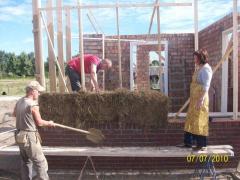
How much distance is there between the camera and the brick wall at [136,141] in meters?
6.59

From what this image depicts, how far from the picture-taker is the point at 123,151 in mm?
6164

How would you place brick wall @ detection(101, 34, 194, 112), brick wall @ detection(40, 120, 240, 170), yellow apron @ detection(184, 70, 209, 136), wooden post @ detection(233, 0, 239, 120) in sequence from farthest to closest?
brick wall @ detection(101, 34, 194, 112)
brick wall @ detection(40, 120, 240, 170)
wooden post @ detection(233, 0, 239, 120)
yellow apron @ detection(184, 70, 209, 136)

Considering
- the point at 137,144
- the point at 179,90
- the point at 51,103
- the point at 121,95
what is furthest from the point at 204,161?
the point at 179,90

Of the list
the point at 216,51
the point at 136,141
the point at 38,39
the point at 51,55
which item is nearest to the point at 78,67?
the point at 51,55

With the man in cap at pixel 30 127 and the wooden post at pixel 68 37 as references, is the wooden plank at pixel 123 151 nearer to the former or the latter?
the man in cap at pixel 30 127

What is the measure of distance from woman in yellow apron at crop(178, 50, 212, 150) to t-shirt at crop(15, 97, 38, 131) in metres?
2.35

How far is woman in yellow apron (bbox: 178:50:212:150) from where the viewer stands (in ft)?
18.8

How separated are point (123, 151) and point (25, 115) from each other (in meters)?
1.68

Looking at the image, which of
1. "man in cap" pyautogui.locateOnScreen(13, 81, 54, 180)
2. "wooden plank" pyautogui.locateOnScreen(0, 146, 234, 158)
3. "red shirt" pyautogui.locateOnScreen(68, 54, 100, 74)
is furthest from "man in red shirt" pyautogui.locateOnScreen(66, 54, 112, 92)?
"man in cap" pyautogui.locateOnScreen(13, 81, 54, 180)

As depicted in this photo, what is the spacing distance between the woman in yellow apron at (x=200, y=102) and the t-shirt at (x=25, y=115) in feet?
7.71

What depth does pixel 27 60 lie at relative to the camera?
294 ft

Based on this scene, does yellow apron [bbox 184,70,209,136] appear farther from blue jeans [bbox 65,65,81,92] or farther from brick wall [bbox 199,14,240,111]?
brick wall [bbox 199,14,240,111]

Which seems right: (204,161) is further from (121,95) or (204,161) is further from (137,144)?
(121,95)

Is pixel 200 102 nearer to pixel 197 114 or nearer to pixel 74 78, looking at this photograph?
pixel 197 114
